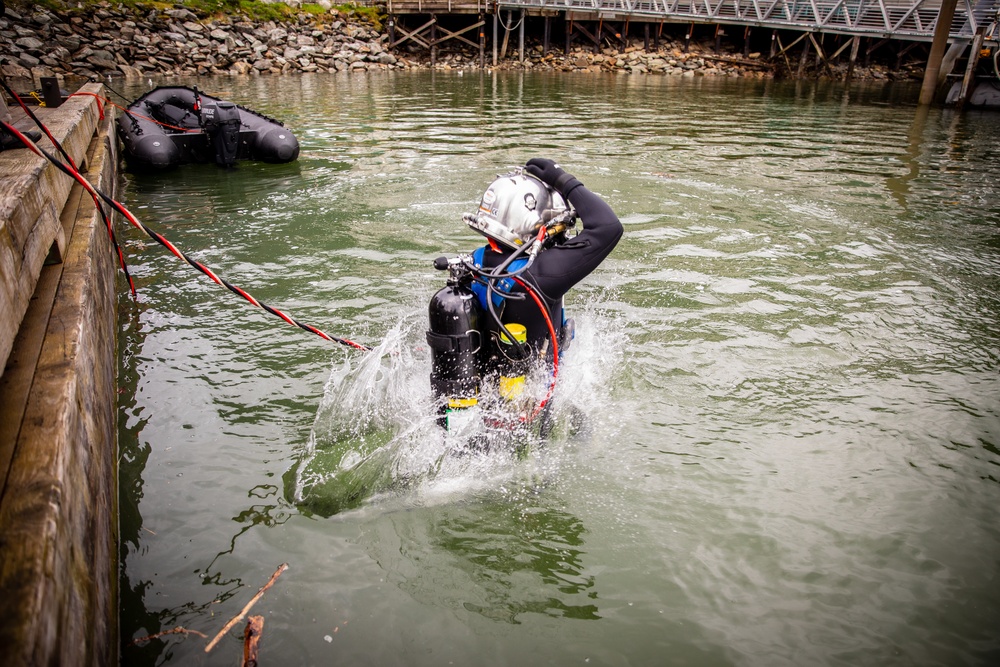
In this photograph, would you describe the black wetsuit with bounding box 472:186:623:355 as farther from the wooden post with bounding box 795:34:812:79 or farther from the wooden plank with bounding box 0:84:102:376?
the wooden post with bounding box 795:34:812:79

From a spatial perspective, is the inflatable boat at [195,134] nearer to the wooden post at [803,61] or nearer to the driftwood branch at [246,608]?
the driftwood branch at [246,608]

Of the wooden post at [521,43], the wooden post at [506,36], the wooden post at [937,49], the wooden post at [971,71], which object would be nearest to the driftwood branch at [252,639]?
the wooden post at [971,71]

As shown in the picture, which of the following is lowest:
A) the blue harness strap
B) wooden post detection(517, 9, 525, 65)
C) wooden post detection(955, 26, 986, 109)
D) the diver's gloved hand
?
the blue harness strap

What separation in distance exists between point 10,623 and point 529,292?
8.92ft

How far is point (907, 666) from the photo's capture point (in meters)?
2.99

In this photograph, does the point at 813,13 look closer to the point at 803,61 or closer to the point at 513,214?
the point at 803,61

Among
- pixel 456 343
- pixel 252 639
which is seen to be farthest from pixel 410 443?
pixel 252 639

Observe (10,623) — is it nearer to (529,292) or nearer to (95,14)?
(529,292)

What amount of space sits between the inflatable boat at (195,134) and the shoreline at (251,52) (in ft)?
53.0

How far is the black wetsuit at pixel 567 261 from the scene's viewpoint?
3775 mm

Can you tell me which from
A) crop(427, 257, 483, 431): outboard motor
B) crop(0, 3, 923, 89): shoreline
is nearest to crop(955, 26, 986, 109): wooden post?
crop(0, 3, 923, 89): shoreline

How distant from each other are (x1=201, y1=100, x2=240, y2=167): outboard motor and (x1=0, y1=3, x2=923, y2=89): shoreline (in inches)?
697

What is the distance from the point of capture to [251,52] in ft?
100

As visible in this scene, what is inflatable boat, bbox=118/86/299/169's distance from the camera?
11.3 m
